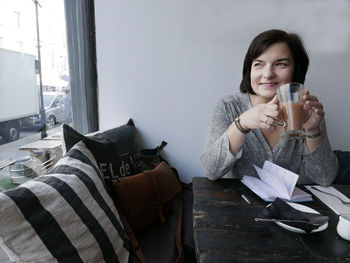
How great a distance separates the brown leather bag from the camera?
3.63 feet

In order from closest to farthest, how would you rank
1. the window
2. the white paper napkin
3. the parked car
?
the white paper napkin
the window
the parked car

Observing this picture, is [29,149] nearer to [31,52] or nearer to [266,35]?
[31,52]

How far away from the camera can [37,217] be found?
0.62 metres

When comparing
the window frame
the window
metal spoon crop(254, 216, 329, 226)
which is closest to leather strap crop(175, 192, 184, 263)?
metal spoon crop(254, 216, 329, 226)

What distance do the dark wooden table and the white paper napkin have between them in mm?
29

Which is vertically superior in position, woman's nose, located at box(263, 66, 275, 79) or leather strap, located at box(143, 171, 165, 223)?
woman's nose, located at box(263, 66, 275, 79)

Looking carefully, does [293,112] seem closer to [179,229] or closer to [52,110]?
[179,229]

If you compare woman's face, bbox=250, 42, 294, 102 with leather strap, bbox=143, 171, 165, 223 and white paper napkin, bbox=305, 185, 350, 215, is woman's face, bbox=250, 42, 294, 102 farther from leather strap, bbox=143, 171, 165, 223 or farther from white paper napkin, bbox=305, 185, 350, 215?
leather strap, bbox=143, 171, 165, 223

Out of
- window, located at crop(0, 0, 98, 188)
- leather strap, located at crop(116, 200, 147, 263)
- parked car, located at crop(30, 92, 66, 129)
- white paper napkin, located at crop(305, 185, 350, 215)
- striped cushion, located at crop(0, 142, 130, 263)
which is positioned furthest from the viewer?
parked car, located at crop(30, 92, 66, 129)

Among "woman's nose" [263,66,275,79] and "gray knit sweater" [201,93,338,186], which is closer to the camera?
"gray knit sweater" [201,93,338,186]

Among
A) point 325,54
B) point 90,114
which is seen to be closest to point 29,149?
point 90,114

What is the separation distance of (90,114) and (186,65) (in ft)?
2.89

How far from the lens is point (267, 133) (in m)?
1.29

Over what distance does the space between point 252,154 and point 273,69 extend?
1.50 ft
